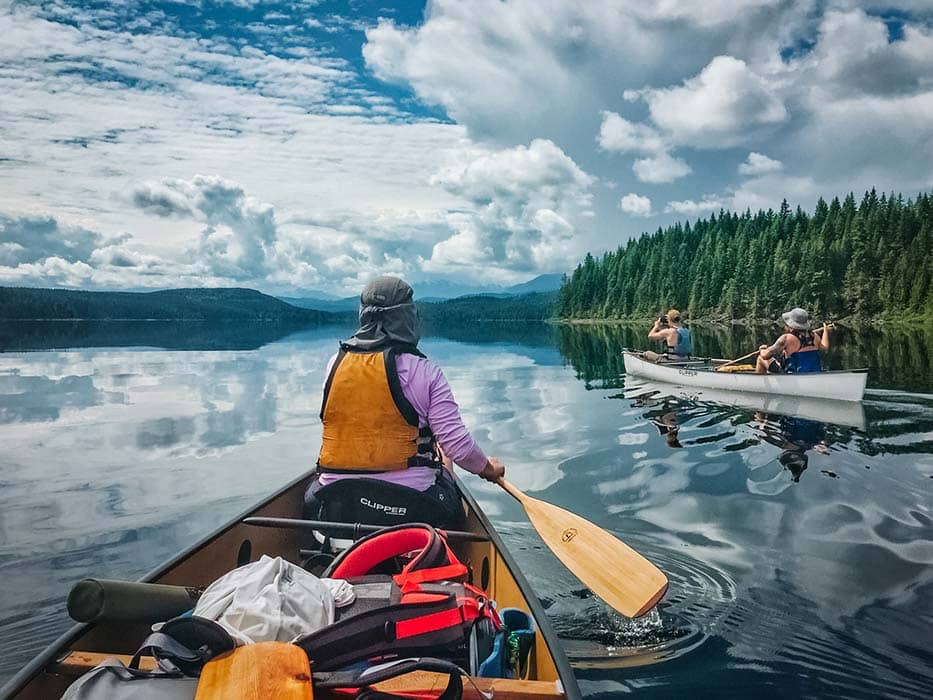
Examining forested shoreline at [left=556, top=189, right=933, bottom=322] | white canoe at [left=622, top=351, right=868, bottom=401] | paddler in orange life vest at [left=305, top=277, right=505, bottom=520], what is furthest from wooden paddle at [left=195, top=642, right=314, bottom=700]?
forested shoreline at [left=556, top=189, right=933, bottom=322]

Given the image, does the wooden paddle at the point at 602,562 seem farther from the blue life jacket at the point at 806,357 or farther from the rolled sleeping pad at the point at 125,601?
the blue life jacket at the point at 806,357

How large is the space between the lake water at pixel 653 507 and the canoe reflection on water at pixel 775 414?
0.27 feet

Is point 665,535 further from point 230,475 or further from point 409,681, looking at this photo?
point 230,475

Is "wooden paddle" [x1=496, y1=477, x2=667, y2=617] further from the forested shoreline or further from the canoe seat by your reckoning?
the forested shoreline

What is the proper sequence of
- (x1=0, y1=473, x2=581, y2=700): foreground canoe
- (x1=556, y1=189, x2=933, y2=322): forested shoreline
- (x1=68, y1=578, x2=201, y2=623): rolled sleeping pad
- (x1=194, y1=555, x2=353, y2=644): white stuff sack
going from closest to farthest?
(x1=194, y1=555, x2=353, y2=644): white stuff sack, (x1=0, y1=473, x2=581, y2=700): foreground canoe, (x1=68, y1=578, x2=201, y2=623): rolled sleeping pad, (x1=556, y1=189, x2=933, y2=322): forested shoreline

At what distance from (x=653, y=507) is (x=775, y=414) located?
794 centimetres

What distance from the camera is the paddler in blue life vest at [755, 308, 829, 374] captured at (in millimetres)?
15055

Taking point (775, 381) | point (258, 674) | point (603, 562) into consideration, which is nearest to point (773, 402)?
point (775, 381)

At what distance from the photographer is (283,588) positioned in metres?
2.73

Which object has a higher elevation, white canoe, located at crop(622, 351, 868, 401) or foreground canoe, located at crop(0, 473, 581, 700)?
white canoe, located at crop(622, 351, 868, 401)

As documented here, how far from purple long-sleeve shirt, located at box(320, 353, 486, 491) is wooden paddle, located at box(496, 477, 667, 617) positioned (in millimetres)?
1275

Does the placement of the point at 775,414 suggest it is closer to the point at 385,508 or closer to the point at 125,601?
the point at 385,508

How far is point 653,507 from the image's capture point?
870 cm

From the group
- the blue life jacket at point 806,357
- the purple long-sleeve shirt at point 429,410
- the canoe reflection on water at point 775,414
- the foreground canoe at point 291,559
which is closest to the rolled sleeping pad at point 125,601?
the foreground canoe at point 291,559
